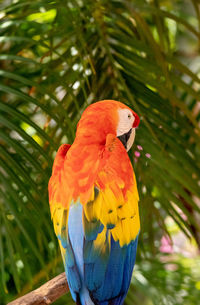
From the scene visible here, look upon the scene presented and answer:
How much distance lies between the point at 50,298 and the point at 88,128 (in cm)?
20

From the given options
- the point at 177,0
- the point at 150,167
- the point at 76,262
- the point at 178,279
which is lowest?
the point at 178,279

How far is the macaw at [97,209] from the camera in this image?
0.37 metres

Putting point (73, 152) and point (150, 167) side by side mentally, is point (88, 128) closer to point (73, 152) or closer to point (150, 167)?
point (73, 152)

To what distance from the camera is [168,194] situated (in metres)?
0.59

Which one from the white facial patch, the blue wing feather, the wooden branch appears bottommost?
the wooden branch

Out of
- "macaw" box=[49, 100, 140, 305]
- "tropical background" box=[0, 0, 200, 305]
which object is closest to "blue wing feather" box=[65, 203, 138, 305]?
"macaw" box=[49, 100, 140, 305]

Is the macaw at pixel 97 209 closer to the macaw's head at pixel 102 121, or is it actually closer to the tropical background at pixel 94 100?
the macaw's head at pixel 102 121

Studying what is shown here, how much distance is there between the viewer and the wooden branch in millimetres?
457

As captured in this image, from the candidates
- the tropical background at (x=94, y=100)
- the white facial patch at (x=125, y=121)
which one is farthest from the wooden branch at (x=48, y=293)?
the white facial patch at (x=125, y=121)

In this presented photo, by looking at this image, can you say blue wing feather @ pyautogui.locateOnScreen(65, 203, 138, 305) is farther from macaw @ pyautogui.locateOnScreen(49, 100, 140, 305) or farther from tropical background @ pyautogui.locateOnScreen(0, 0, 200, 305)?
tropical background @ pyautogui.locateOnScreen(0, 0, 200, 305)

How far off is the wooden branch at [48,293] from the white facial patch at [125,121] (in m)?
0.17

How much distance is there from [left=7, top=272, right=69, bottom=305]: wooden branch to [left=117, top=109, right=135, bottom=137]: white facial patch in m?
0.17

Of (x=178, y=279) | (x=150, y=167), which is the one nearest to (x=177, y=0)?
(x=178, y=279)

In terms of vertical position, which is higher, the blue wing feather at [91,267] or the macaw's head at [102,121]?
the macaw's head at [102,121]
